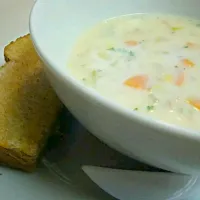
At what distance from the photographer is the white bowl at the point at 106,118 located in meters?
0.84

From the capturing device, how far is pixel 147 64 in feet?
→ 3.83

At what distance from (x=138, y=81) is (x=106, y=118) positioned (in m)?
0.23

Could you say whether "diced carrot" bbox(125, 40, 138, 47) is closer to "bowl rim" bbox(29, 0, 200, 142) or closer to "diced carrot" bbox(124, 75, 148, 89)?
"diced carrot" bbox(124, 75, 148, 89)

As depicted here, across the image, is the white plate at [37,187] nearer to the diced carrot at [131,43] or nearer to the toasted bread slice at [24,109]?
the toasted bread slice at [24,109]

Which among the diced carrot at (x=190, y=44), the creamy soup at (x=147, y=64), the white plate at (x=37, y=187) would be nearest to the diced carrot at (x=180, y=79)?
the creamy soup at (x=147, y=64)

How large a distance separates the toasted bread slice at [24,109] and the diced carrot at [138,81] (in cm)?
21

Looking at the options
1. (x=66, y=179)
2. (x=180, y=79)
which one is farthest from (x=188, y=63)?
(x=66, y=179)

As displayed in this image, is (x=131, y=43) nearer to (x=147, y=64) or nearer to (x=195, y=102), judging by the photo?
(x=147, y=64)

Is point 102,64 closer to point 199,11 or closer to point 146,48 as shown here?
point 146,48

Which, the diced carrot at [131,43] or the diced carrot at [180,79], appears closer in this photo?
the diced carrot at [180,79]

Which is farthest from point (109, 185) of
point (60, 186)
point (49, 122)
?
point (49, 122)

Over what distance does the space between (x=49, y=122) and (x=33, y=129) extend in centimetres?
4

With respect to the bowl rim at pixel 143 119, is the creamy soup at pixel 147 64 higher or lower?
lower

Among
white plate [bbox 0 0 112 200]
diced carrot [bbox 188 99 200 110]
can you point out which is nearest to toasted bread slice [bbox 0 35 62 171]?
white plate [bbox 0 0 112 200]
